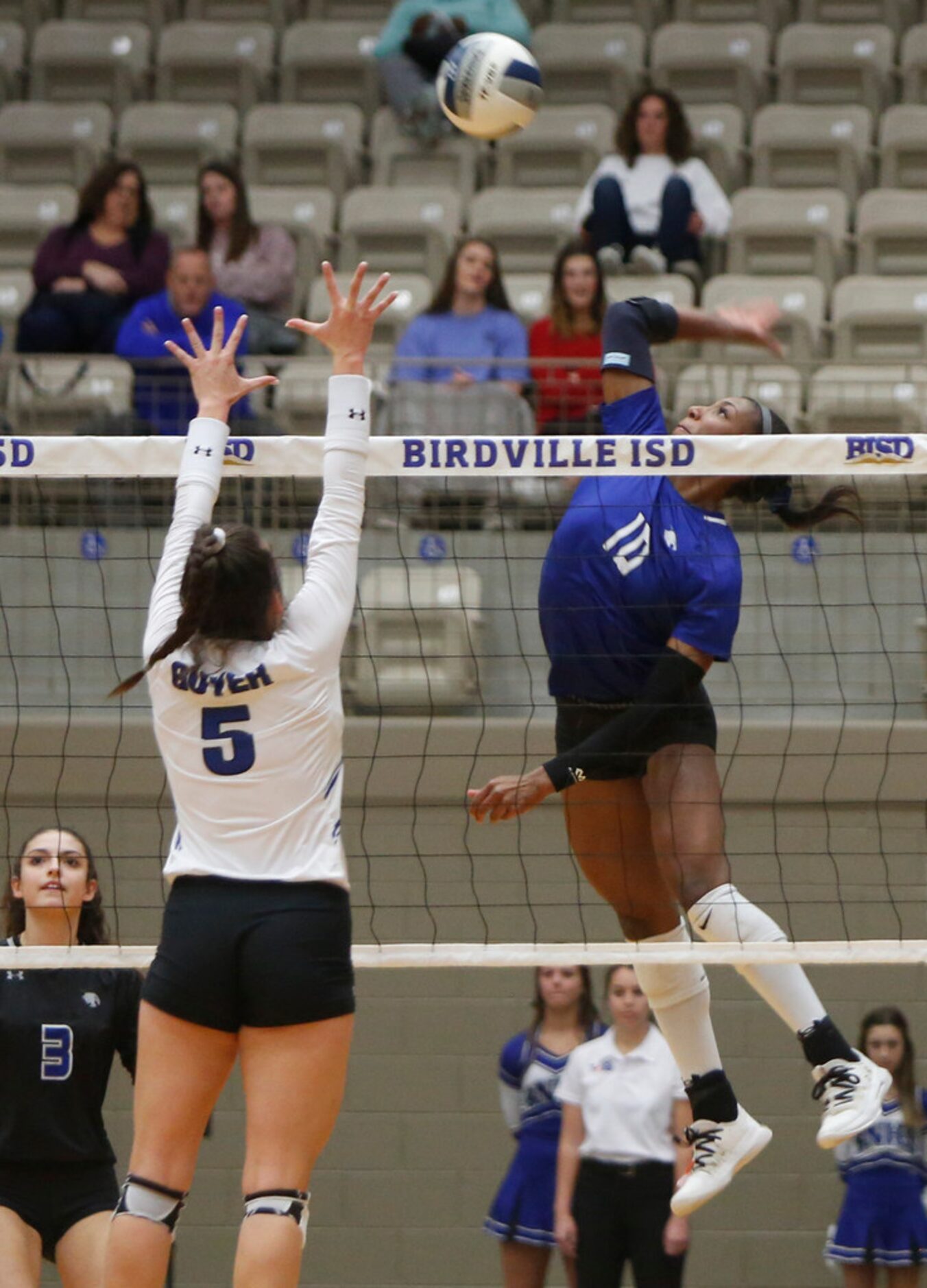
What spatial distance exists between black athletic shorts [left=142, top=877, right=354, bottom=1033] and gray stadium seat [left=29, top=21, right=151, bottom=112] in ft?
30.5

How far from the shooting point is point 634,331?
4938mm

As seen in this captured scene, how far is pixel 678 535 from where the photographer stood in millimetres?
5008

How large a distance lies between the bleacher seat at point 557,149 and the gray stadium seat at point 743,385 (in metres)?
2.59

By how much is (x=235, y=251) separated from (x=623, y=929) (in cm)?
563

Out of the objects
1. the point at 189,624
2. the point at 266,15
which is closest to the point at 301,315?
the point at 266,15

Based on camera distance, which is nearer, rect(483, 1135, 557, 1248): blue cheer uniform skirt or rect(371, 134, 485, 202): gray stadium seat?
rect(483, 1135, 557, 1248): blue cheer uniform skirt

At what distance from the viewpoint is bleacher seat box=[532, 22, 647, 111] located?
1186cm

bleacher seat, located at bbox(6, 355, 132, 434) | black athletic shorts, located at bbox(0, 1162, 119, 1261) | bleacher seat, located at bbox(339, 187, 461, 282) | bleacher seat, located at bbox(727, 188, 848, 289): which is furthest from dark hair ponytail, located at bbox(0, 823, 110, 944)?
bleacher seat, located at bbox(727, 188, 848, 289)

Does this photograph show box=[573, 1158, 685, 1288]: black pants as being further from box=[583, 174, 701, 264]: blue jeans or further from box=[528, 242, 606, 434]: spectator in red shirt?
box=[583, 174, 701, 264]: blue jeans

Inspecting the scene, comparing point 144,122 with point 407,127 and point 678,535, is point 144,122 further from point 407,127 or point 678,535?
point 678,535

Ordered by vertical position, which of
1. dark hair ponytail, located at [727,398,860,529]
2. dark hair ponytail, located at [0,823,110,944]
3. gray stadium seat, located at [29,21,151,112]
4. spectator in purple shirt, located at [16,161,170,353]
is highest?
gray stadium seat, located at [29,21,151,112]

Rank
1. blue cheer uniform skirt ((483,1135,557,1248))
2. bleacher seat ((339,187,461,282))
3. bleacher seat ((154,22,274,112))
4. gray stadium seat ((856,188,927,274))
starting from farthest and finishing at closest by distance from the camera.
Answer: bleacher seat ((154,22,274,112)) < bleacher seat ((339,187,461,282)) < gray stadium seat ((856,188,927,274)) < blue cheer uniform skirt ((483,1135,557,1248))

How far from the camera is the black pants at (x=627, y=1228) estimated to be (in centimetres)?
769

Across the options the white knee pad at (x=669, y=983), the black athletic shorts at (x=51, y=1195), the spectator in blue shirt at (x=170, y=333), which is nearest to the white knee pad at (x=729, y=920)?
the white knee pad at (x=669, y=983)
